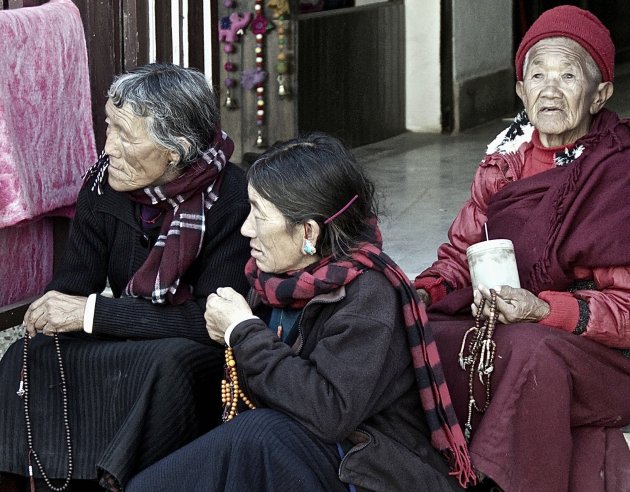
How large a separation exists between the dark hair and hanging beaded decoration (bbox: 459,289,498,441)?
40cm

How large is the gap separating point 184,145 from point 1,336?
40.5 inches

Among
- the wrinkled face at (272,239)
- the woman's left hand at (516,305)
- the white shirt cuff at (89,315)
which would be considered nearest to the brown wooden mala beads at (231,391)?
the wrinkled face at (272,239)

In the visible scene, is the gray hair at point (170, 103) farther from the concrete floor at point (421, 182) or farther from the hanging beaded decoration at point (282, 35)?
the hanging beaded decoration at point (282, 35)

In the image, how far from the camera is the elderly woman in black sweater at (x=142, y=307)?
3211 millimetres

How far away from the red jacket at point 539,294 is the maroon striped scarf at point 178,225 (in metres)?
0.65

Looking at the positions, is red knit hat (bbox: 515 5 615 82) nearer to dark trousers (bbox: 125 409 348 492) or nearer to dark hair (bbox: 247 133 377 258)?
dark hair (bbox: 247 133 377 258)

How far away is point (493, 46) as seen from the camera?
8609 millimetres

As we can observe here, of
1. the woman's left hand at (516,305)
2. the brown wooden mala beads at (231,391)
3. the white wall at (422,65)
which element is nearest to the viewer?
the brown wooden mala beads at (231,391)

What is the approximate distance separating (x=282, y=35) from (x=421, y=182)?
3.81 ft

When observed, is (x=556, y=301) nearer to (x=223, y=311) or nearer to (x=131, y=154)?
(x=223, y=311)

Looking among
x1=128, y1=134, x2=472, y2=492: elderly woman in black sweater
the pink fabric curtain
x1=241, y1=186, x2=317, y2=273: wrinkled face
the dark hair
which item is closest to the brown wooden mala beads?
x1=128, y1=134, x2=472, y2=492: elderly woman in black sweater

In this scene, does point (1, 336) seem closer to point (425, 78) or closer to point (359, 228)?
point (359, 228)

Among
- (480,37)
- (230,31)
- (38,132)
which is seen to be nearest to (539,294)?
(38,132)

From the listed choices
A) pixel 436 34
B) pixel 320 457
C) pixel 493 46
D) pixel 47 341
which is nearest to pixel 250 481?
pixel 320 457
